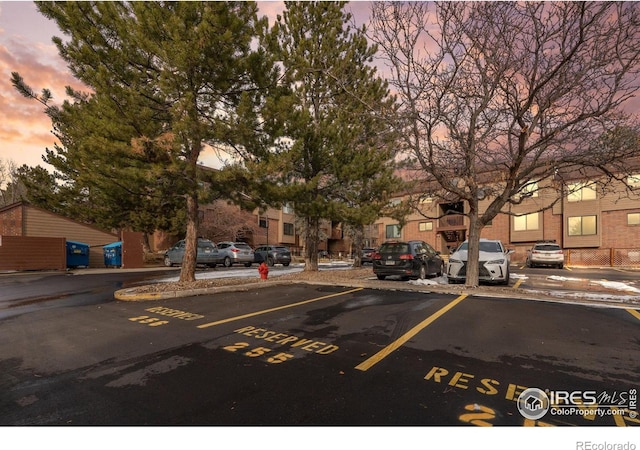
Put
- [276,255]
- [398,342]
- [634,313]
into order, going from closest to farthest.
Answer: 1. [398,342]
2. [634,313]
3. [276,255]

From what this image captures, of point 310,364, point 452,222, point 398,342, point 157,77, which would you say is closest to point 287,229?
point 452,222

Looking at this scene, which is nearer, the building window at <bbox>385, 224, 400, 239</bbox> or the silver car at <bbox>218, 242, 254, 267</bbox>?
the silver car at <bbox>218, 242, 254, 267</bbox>

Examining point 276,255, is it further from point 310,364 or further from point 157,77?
point 310,364

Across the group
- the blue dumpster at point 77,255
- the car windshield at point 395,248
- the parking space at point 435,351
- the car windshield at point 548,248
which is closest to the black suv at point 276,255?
the blue dumpster at point 77,255

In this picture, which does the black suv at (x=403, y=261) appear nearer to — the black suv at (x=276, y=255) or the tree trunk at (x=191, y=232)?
the tree trunk at (x=191, y=232)

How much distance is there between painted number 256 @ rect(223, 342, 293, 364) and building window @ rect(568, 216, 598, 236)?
33.6 metres

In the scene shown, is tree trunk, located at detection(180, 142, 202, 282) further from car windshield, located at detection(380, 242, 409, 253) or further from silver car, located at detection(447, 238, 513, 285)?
silver car, located at detection(447, 238, 513, 285)

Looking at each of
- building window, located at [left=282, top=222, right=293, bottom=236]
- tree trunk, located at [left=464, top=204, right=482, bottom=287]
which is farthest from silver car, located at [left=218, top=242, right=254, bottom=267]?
building window, located at [left=282, top=222, right=293, bottom=236]

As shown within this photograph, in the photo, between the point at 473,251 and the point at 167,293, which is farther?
the point at 473,251

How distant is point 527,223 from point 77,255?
36.1 meters

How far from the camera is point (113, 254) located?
2175cm

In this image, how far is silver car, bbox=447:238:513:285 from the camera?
1160 cm

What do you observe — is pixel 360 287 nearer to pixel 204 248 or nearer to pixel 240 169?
pixel 240 169

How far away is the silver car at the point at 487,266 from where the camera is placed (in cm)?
1160
